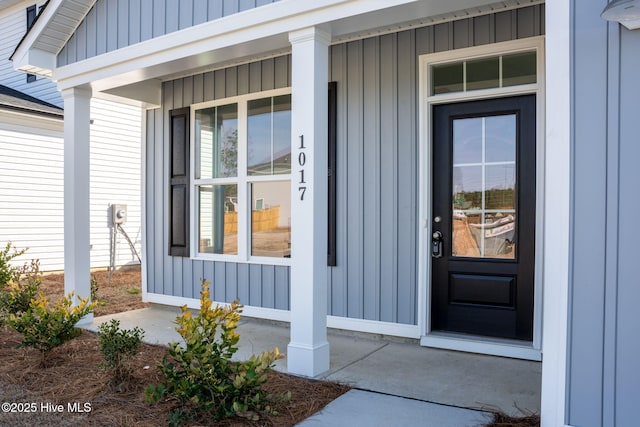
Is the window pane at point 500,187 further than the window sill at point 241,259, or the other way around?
the window sill at point 241,259

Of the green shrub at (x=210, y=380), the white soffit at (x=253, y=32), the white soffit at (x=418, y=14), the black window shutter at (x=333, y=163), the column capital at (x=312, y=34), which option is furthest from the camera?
the black window shutter at (x=333, y=163)

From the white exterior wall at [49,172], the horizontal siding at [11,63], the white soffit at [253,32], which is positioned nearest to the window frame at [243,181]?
the white soffit at [253,32]

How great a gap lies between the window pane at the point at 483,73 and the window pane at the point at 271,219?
2.00m

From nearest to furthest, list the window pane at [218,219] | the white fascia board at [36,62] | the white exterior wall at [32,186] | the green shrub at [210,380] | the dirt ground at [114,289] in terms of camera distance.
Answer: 1. the green shrub at [210,380]
2. the white fascia board at [36,62]
3. the window pane at [218,219]
4. the dirt ground at [114,289]
5. the white exterior wall at [32,186]

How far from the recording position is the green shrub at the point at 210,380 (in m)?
2.72

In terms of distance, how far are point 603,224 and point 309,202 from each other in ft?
5.93

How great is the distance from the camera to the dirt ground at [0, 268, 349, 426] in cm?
287

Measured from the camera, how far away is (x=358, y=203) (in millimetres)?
4609

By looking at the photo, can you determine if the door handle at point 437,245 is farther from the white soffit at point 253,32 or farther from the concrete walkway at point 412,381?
the white soffit at point 253,32

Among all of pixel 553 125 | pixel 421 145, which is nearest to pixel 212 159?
pixel 421 145

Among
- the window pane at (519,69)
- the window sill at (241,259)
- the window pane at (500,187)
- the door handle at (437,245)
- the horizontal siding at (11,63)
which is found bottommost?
the window sill at (241,259)

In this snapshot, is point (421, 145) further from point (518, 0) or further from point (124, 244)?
point (124, 244)

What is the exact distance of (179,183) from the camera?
5.93 m

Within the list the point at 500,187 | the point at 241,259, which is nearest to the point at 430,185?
the point at 500,187
